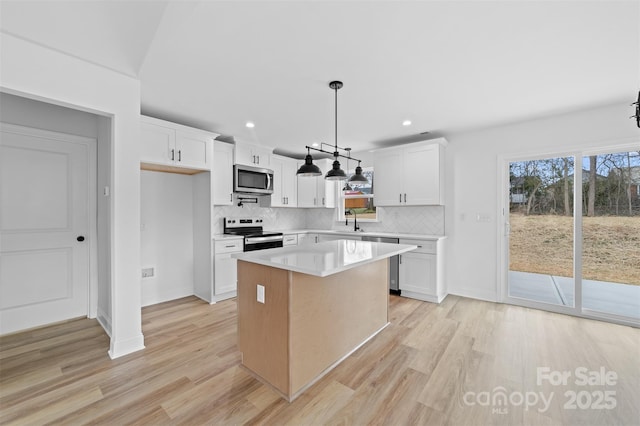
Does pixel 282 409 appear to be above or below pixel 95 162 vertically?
below

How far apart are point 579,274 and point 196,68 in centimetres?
474

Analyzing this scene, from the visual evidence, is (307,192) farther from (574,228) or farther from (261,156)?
(574,228)

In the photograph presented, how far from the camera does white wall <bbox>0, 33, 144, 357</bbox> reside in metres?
2.21

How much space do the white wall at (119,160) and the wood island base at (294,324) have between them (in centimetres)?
108

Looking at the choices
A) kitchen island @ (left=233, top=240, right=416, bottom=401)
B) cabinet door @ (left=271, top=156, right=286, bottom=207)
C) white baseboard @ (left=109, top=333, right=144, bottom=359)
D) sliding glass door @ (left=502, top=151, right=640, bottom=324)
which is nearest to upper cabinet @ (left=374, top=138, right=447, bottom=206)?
sliding glass door @ (left=502, top=151, right=640, bottom=324)

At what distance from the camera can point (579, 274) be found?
338 centimetres

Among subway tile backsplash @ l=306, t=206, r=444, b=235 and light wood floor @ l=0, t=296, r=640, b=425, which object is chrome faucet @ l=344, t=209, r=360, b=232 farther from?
light wood floor @ l=0, t=296, r=640, b=425

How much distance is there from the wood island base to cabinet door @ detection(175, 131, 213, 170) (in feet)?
6.78

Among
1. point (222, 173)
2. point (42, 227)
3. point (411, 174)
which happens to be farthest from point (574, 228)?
point (42, 227)

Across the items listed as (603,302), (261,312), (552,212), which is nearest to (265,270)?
(261,312)

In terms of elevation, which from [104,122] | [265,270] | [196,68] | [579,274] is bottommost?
[579,274]

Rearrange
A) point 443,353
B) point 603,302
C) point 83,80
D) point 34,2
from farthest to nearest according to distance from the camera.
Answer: point 603,302
point 443,353
point 83,80
point 34,2

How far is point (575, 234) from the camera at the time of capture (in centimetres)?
342

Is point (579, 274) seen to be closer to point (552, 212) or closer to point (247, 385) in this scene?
point (552, 212)
